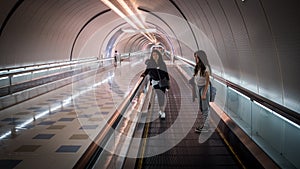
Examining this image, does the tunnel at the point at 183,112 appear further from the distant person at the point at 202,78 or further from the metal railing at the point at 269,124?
the distant person at the point at 202,78

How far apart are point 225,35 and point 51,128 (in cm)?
512

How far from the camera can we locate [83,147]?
4.93 meters

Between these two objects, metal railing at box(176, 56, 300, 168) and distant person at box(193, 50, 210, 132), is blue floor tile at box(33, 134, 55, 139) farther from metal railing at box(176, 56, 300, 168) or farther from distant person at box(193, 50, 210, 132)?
metal railing at box(176, 56, 300, 168)

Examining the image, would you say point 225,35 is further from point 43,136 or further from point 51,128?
point 43,136

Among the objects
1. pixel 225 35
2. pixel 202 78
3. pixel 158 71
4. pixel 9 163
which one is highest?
pixel 225 35

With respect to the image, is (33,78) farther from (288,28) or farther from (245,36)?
(288,28)

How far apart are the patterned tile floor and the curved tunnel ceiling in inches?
117

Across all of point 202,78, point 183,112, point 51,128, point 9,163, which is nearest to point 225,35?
point 183,112

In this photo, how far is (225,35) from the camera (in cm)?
811

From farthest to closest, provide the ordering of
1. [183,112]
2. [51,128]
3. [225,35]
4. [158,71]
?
[225,35]
[183,112]
[158,71]
[51,128]

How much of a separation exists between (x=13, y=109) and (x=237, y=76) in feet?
20.4

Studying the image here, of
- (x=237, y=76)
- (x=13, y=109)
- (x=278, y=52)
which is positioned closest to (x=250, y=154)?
(x=278, y=52)

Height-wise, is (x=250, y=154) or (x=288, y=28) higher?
(x=288, y=28)

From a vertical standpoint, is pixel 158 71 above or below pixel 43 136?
above
